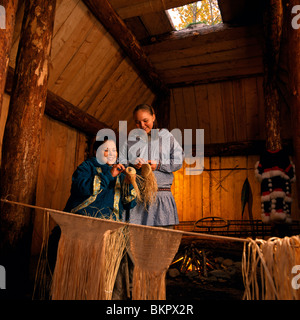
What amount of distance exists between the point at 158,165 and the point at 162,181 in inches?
4.8

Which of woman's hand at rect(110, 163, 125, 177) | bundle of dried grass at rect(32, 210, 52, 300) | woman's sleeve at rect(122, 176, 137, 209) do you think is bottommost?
bundle of dried grass at rect(32, 210, 52, 300)

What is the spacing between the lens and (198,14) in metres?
5.47

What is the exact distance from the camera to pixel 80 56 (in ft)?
13.0

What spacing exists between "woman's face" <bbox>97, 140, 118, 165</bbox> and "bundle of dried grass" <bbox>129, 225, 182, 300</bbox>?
834 millimetres

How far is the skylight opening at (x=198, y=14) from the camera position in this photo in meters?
4.78

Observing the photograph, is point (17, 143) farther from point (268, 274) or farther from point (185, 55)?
point (185, 55)

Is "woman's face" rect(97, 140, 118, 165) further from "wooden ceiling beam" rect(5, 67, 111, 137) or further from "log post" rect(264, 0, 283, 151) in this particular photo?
"log post" rect(264, 0, 283, 151)

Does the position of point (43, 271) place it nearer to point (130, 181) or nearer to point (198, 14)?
point (130, 181)

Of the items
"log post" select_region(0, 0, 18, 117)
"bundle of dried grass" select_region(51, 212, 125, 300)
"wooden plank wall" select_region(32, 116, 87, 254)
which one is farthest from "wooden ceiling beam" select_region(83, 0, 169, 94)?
"bundle of dried grass" select_region(51, 212, 125, 300)

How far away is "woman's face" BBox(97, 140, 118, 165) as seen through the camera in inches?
83.6

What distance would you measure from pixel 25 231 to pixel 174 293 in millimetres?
1743

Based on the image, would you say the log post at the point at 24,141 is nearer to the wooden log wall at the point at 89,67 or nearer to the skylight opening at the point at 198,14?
the wooden log wall at the point at 89,67

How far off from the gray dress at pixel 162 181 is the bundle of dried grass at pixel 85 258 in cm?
53
